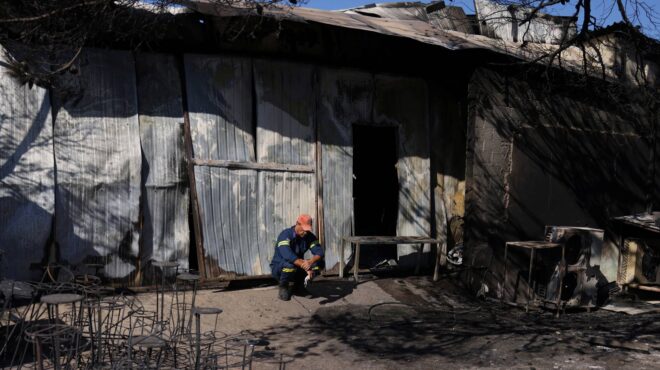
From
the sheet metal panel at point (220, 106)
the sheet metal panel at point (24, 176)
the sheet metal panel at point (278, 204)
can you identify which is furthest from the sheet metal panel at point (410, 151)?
the sheet metal panel at point (24, 176)

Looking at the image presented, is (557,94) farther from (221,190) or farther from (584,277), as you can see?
(221,190)

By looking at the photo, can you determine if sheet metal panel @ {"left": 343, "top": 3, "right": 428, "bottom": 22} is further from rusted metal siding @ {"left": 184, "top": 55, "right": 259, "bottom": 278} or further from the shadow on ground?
the shadow on ground

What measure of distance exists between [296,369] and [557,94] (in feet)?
23.6

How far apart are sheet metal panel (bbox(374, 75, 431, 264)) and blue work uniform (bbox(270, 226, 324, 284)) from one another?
2.18 metres

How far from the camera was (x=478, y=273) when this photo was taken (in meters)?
10.6

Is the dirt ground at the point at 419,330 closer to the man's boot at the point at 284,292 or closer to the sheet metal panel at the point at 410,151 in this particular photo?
the man's boot at the point at 284,292

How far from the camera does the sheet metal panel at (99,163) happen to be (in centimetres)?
844

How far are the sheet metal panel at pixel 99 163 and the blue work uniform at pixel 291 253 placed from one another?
182 cm

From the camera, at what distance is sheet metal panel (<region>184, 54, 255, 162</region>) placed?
9234mm

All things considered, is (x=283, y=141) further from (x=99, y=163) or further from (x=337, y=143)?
(x=99, y=163)

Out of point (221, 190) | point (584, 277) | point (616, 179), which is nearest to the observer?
point (221, 190)

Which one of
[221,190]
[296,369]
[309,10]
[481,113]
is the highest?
[309,10]

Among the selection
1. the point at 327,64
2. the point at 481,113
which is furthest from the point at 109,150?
the point at 481,113

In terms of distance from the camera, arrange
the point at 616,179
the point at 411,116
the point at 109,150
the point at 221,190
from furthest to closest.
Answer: the point at 616,179
the point at 411,116
the point at 221,190
the point at 109,150
